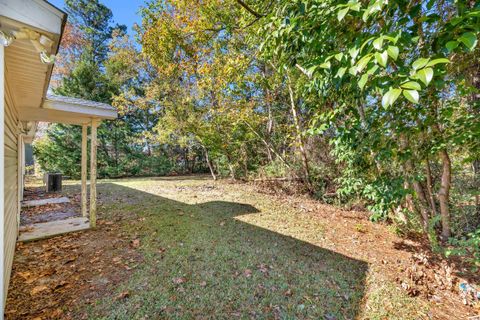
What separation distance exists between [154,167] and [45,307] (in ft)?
39.9

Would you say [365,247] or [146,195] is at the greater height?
[146,195]

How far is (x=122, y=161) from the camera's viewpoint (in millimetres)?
12914

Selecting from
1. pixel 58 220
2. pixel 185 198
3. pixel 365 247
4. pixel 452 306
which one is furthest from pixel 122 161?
pixel 452 306

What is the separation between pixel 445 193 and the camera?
3594mm

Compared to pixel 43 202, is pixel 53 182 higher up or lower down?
higher up

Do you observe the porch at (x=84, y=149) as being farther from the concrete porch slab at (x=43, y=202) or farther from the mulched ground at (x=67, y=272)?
the concrete porch slab at (x=43, y=202)

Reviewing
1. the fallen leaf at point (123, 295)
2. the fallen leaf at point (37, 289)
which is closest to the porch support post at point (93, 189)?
the fallen leaf at point (37, 289)

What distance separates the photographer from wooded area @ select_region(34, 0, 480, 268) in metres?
1.50

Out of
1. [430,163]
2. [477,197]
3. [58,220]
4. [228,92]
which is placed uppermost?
[228,92]

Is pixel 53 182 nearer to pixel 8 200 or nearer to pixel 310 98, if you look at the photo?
pixel 8 200

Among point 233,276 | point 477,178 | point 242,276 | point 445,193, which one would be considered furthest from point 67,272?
point 477,178

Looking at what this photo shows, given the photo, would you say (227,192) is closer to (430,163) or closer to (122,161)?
(430,163)

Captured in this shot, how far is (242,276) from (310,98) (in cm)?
311

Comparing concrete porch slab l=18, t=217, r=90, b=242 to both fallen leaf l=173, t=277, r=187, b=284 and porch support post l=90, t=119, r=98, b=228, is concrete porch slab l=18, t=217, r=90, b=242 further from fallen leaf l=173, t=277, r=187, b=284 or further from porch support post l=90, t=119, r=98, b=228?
fallen leaf l=173, t=277, r=187, b=284
